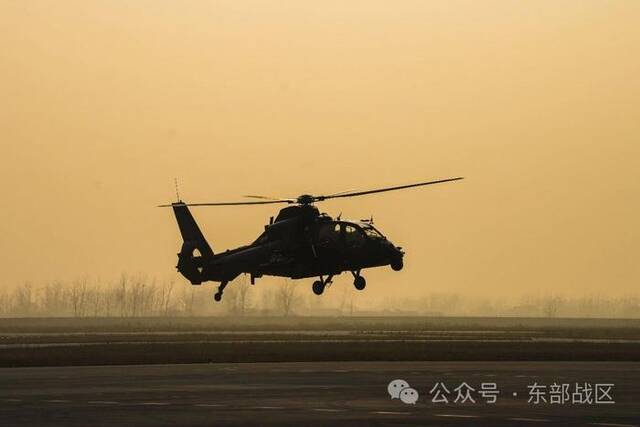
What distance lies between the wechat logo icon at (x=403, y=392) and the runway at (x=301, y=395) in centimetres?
32

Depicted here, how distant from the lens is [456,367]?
55344 mm

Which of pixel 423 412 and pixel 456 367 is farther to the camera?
pixel 456 367

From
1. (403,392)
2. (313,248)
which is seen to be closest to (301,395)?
(403,392)

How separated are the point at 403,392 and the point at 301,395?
344 cm

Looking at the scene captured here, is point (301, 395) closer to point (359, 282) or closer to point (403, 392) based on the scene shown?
point (403, 392)

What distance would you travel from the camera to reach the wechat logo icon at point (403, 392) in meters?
37.0

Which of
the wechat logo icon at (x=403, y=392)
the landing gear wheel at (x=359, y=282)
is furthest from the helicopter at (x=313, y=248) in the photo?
the wechat logo icon at (x=403, y=392)

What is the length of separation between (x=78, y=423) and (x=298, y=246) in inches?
1350

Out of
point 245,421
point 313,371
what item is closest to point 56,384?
point 313,371

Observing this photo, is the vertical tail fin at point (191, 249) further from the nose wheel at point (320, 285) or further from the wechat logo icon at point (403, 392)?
the wechat logo icon at point (403, 392)

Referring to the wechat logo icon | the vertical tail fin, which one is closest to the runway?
the wechat logo icon

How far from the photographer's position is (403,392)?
39562mm

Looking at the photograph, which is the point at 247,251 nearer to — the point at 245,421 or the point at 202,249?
the point at 202,249

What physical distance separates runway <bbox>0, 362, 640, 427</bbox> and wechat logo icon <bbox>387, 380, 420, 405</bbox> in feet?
1.04
